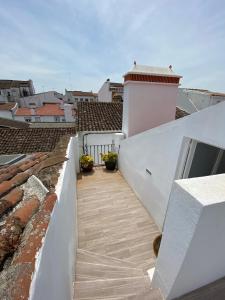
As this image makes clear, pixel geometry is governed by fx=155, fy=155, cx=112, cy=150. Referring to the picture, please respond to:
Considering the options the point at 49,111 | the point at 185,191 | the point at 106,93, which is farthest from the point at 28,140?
the point at 49,111

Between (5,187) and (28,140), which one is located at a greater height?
(5,187)

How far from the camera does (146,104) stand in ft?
17.2

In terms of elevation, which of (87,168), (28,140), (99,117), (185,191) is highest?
(185,191)

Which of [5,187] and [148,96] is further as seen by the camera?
[148,96]

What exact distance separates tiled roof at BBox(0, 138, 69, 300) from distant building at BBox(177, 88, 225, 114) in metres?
14.9

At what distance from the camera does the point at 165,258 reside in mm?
1569

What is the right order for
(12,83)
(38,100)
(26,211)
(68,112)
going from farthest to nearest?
(12,83)
(38,100)
(68,112)
(26,211)

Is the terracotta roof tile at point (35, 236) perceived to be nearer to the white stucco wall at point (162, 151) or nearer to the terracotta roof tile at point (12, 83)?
the white stucco wall at point (162, 151)

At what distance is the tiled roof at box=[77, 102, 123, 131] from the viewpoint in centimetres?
834

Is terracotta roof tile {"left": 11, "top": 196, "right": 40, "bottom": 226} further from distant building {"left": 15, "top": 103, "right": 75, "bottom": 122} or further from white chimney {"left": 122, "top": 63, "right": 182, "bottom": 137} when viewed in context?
distant building {"left": 15, "top": 103, "right": 75, "bottom": 122}

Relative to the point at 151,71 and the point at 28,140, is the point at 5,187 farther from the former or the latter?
the point at 28,140

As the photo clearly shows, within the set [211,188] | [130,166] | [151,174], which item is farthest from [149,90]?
[211,188]

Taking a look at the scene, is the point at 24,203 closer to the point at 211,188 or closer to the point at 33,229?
the point at 33,229

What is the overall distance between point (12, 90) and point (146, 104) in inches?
1372
